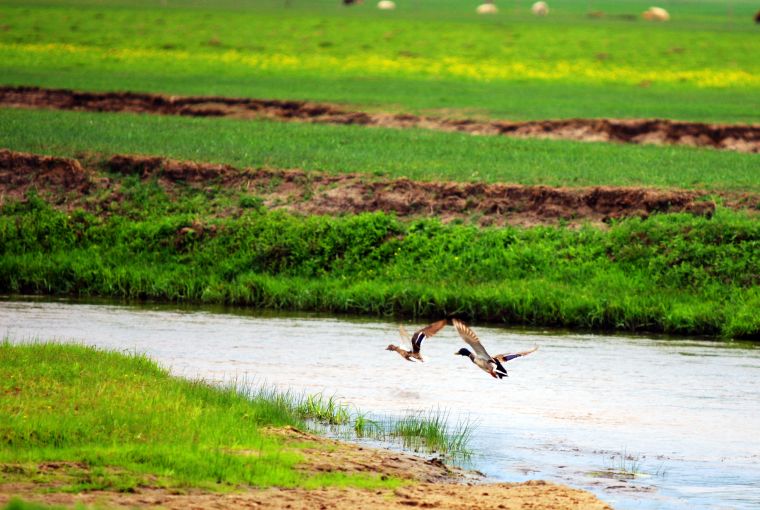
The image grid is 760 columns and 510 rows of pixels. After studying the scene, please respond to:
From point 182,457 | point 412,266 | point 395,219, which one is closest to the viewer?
point 182,457

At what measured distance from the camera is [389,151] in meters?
30.6

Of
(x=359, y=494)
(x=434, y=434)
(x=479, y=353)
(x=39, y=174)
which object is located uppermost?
(x=479, y=353)

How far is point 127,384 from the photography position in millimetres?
12984

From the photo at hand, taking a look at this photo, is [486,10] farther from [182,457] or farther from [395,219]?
[182,457]

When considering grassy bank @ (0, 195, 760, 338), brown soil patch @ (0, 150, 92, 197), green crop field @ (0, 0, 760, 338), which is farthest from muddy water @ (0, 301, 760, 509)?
brown soil patch @ (0, 150, 92, 197)

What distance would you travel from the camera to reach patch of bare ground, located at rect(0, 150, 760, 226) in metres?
24.9

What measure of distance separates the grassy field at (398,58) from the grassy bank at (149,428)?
991 inches

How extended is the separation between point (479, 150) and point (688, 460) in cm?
1902

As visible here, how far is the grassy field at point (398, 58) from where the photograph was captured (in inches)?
1666

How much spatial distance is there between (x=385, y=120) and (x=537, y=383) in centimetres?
2209

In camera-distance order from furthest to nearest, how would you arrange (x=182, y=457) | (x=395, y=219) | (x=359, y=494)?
1. (x=395, y=219)
2. (x=182, y=457)
3. (x=359, y=494)

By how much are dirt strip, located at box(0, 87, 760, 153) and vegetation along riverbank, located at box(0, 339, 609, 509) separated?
2365 centimetres

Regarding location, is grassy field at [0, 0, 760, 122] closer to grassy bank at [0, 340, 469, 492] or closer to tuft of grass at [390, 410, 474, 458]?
tuft of grass at [390, 410, 474, 458]

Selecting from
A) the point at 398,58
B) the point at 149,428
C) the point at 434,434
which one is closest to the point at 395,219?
the point at 434,434
